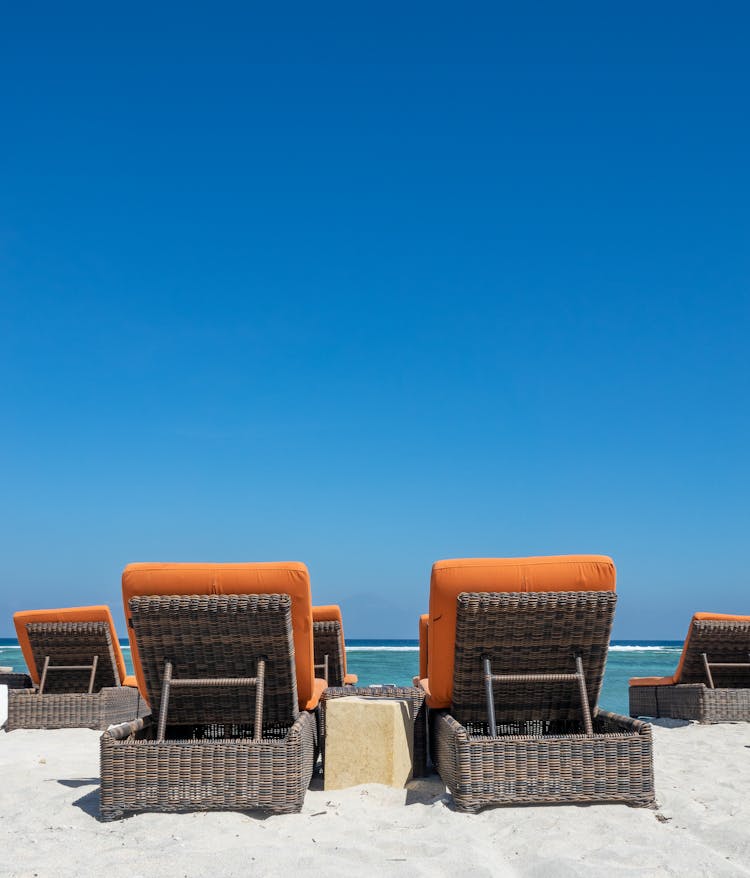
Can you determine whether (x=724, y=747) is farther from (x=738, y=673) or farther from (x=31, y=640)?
(x=31, y=640)

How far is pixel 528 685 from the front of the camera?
398 centimetres

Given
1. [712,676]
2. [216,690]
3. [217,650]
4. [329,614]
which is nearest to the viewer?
[217,650]

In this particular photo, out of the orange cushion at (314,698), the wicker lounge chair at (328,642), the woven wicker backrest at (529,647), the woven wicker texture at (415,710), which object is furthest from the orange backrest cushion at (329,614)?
the woven wicker backrest at (529,647)

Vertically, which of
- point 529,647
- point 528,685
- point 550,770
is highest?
point 529,647

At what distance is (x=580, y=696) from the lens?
3.85 meters

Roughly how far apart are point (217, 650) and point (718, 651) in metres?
5.36

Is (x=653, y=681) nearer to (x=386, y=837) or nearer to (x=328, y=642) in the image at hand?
(x=328, y=642)

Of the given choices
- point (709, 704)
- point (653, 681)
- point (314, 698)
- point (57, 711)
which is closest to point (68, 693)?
point (57, 711)

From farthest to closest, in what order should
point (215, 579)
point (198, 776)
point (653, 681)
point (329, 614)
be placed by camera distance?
point (653, 681) < point (329, 614) < point (215, 579) < point (198, 776)

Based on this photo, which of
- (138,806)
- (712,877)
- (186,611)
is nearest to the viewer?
(712,877)

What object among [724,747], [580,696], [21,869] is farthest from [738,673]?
[21,869]

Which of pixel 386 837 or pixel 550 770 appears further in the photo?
pixel 550 770

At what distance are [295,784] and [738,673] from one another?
18.0ft

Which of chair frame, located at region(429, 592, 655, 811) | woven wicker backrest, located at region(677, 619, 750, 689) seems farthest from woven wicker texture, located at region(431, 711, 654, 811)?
woven wicker backrest, located at region(677, 619, 750, 689)
